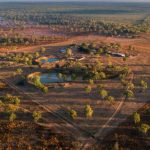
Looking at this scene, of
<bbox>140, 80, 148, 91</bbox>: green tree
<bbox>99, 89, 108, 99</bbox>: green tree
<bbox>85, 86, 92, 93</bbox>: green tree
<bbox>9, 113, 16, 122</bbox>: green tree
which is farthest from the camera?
<bbox>140, 80, 148, 91</bbox>: green tree

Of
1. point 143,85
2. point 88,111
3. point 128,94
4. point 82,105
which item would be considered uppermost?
point 143,85

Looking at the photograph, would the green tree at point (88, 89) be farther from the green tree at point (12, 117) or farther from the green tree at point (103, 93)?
the green tree at point (12, 117)

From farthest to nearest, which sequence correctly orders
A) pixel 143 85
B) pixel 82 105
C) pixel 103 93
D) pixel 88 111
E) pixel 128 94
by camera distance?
1. pixel 143 85
2. pixel 128 94
3. pixel 103 93
4. pixel 82 105
5. pixel 88 111

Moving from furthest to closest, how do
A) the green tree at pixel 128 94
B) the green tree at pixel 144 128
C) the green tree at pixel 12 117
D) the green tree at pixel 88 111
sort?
1. the green tree at pixel 128 94
2. the green tree at pixel 88 111
3. the green tree at pixel 12 117
4. the green tree at pixel 144 128

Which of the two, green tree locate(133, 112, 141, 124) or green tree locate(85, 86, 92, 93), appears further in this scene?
green tree locate(85, 86, 92, 93)

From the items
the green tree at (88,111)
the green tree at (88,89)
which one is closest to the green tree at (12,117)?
the green tree at (88,111)

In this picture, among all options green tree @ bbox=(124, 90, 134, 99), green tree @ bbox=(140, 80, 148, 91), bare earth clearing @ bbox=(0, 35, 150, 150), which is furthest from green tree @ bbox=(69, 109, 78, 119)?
green tree @ bbox=(140, 80, 148, 91)

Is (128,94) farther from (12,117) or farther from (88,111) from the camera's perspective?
(12,117)

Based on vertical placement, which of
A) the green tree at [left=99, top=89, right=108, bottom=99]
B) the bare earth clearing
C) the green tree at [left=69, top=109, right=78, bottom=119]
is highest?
the green tree at [left=99, top=89, right=108, bottom=99]

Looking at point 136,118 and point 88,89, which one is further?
point 88,89

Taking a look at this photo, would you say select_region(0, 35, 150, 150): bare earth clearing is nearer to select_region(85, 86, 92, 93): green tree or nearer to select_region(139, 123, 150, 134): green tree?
select_region(85, 86, 92, 93): green tree

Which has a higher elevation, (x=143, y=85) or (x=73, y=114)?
(x=143, y=85)

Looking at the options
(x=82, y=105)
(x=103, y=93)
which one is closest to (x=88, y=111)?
(x=82, y=105)
